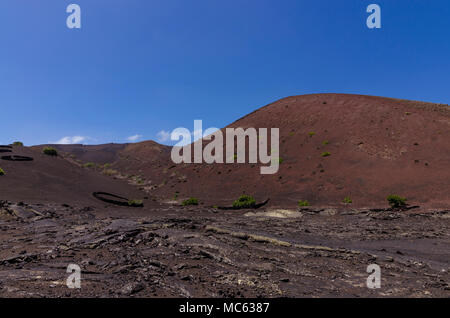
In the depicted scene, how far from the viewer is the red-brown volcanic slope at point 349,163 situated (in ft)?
79.4

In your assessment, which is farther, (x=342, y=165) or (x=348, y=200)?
(x=342, y=165)

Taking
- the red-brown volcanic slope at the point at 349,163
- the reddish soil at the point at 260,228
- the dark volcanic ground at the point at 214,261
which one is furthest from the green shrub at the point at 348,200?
the dark volcanic ground at the point at 214,261

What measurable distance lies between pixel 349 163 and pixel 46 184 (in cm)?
3197

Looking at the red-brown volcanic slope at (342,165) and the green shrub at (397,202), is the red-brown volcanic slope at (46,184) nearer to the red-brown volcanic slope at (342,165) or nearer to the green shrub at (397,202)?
the red-brown volcanic slope at (342,165)

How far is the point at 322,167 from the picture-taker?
3128cm

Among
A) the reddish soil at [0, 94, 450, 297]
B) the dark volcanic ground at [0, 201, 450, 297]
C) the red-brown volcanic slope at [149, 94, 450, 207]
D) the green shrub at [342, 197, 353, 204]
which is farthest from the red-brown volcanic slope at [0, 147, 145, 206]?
the green shrub at [342, 197, 353, 204]

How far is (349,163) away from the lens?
30.6m

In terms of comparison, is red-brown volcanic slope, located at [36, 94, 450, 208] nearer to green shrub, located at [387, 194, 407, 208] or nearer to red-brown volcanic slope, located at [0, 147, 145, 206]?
green shrub, located at [387, 194, 407, 208]

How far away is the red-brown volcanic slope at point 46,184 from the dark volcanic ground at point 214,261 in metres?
8.32

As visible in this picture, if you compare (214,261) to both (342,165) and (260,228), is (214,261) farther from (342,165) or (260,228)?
(342,165)

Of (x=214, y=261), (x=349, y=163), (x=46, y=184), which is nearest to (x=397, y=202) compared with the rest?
(x=349, y=163)

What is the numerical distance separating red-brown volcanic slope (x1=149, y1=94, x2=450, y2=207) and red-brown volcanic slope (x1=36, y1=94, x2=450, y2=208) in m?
0.06
